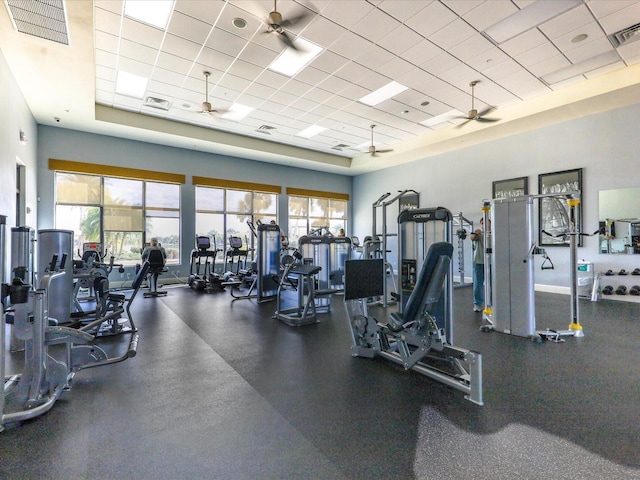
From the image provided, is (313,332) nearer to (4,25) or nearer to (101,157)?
(4,25)

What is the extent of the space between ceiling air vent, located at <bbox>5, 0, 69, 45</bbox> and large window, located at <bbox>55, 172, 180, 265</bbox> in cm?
471

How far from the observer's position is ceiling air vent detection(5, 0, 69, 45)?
11.4 ft

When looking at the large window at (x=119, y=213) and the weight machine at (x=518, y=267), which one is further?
the large window at (x=119, y=213)

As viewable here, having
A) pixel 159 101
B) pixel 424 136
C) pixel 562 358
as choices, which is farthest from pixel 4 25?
pixel 424 136

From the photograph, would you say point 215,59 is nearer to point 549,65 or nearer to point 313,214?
point 549,65

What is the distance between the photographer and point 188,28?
14.7 feet

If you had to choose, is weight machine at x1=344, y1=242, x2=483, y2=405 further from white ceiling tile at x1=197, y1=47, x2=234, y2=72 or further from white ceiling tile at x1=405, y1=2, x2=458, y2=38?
white ceiling tile at x1=197, y1=47, x2=234, y2=72

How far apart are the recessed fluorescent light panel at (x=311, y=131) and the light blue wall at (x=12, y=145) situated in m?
5.84

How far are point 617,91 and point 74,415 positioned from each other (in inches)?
355

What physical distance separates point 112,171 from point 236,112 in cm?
362

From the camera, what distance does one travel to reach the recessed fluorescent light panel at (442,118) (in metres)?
7.48

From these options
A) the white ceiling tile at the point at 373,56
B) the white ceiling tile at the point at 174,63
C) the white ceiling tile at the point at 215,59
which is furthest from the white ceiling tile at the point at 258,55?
the white ceiling tile at the point at 373,56

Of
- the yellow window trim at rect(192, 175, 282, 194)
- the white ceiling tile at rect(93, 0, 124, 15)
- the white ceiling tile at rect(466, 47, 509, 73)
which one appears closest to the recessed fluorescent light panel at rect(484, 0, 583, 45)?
the white ceiling tile at rect(466, 47, 509, 73)

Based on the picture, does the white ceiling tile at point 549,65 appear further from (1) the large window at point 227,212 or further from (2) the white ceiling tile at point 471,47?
(1) the large window at point 227,212
